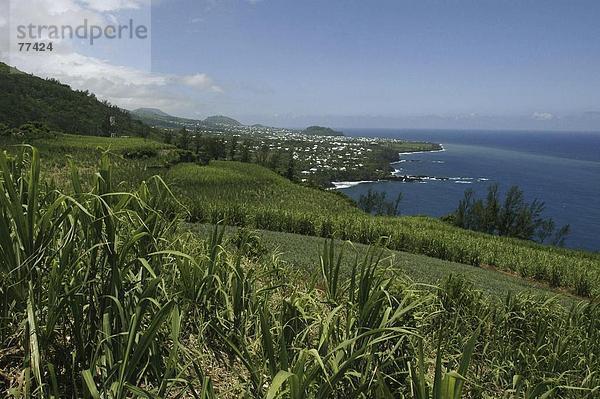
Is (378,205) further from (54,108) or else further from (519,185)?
(519,185)

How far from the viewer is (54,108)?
244ft

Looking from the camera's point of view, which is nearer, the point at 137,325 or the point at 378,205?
the point at 137,325

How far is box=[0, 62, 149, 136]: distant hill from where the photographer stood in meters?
64.6

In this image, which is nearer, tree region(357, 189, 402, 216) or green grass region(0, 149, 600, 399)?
green grass region(0, 149, 600, 399)

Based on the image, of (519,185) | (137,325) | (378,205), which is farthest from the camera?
(519,185)

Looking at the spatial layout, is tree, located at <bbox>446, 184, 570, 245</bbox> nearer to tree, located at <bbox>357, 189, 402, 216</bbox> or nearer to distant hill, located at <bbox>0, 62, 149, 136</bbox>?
tree, located at <bbox>357, 189, 402, 216</bbox>

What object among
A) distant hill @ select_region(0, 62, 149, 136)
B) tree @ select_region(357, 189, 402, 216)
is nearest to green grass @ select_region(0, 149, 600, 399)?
tree @ select_region(357, 189, 402, 216)

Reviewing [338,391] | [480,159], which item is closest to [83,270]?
[338,391]

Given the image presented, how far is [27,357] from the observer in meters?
1.47

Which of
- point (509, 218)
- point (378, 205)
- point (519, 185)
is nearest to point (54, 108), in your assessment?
point (378, 205)

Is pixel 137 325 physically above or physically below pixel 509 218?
above

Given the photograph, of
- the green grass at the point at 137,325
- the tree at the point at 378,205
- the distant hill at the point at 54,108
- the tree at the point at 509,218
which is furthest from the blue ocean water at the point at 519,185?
the green grass at the point at 137,325

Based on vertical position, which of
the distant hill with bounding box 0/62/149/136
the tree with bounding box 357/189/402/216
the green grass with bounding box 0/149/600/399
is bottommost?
the tree with bounding box 357/189/402/216

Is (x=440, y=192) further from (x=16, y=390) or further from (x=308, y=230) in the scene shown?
(x=16, y=390)
